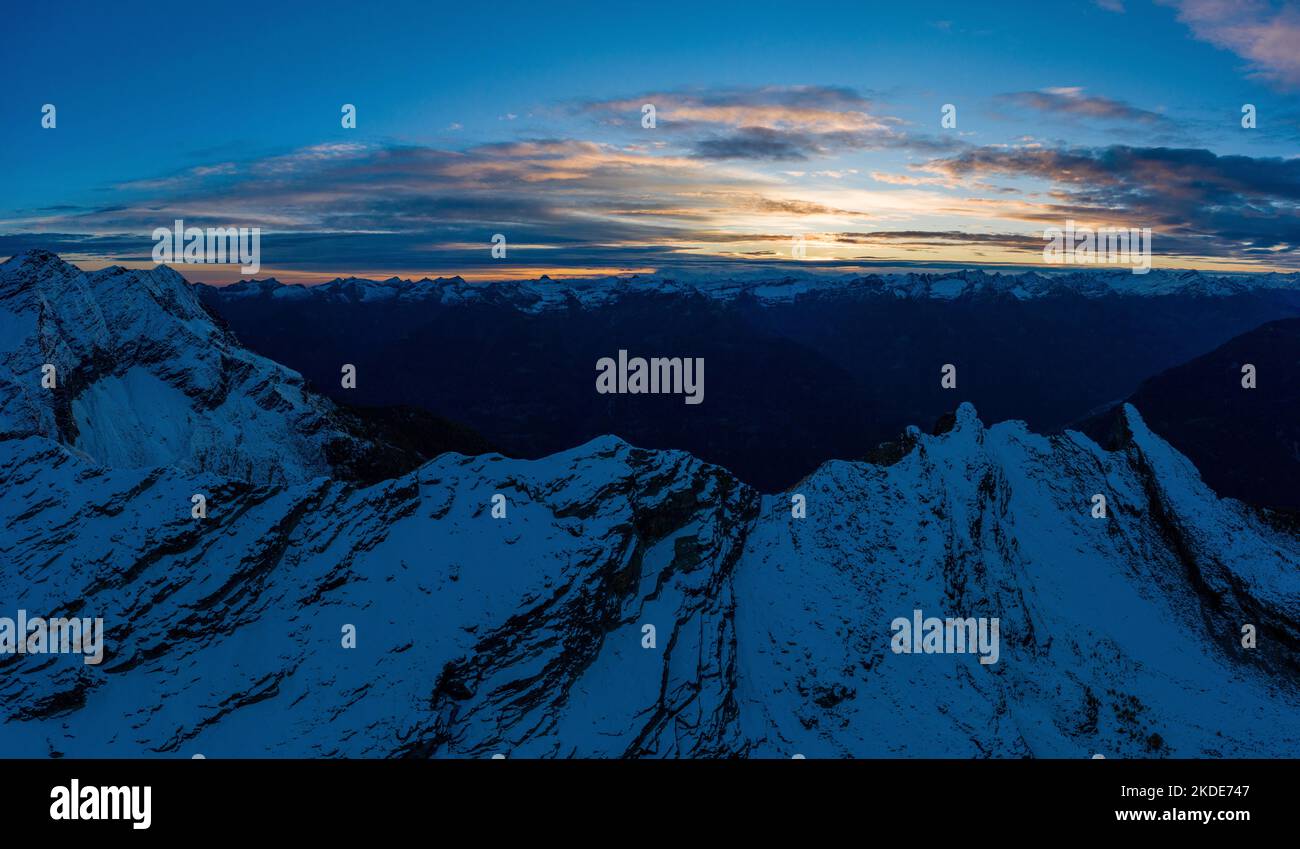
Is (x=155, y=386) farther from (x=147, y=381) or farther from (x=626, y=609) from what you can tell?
(x=626, y=609)

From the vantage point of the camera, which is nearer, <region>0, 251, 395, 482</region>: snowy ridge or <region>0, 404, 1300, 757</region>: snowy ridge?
<region>0, 404, 1300, 757</region>: snowy ridge

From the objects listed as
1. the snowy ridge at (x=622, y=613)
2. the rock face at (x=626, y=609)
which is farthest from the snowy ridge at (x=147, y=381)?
the snowy ridge at (x=622, y=613)

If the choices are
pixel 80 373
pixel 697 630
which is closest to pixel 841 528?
pixel 697 630

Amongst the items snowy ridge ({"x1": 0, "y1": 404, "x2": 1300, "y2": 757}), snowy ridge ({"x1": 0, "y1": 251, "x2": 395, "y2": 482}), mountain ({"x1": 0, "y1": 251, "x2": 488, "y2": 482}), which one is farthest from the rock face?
mountain ({"x1": 0, "y1": 251, "x2": 488, "y2": 482})

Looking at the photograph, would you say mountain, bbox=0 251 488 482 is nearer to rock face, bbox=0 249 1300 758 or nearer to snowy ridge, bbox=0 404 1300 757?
rock face, bbox=0 249 1300 758

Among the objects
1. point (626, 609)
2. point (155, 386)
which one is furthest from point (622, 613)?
point (155, 386)
